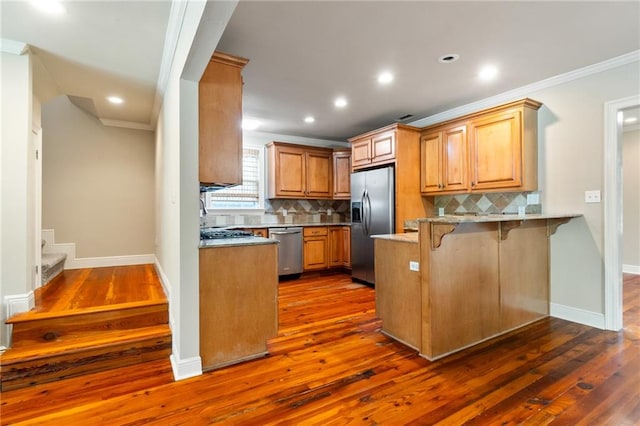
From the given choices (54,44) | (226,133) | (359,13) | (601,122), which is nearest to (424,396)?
(226,133)

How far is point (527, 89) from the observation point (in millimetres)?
3396

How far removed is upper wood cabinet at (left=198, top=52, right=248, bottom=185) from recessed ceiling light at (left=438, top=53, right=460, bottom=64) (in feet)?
5.71

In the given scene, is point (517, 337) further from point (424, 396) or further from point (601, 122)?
point (601, 122)

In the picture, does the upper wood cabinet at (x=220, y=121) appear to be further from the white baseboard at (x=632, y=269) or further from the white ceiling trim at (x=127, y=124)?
the white baseboard at (x=632, y=269)

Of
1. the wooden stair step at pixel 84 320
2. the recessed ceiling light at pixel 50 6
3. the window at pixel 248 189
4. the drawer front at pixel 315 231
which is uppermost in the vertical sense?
the recessed ceiling light at pixel 50 6

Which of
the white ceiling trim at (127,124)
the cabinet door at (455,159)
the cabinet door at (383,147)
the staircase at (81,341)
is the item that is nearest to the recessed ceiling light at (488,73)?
the cabinet door at (455,159)

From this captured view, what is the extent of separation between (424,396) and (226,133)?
7.28 feet

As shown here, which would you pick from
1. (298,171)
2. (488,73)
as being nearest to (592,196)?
(488,73)

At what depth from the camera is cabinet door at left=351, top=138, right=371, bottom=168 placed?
4629 millimetres

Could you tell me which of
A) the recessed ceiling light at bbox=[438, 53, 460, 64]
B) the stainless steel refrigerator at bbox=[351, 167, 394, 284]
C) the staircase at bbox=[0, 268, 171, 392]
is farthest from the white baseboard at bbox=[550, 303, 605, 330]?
the staircase at bbox=[0, 268, 171, 392]

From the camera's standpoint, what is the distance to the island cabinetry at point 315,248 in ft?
16.9

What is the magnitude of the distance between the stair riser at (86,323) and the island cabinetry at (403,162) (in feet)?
9.89

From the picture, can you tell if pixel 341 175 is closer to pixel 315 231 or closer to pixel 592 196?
pixel 315 231

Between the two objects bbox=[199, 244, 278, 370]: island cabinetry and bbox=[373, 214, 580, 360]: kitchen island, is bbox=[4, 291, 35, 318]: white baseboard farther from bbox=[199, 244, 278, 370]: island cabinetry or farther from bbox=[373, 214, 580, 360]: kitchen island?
bbox=[373, 214, 580, 360]: kitchen island
